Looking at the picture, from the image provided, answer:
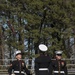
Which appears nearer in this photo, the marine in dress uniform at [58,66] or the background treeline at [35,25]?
the marine in dress uniform at [58,66]

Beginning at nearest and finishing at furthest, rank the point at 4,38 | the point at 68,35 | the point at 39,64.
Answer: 1. the point at 39,64
2. the point at 68,35
3. the point at 4,38

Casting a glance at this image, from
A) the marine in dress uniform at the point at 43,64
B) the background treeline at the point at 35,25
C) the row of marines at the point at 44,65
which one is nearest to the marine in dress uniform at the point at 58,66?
the row of marines at the point at 44,65

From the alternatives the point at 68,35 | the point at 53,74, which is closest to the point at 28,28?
the point at 68,35

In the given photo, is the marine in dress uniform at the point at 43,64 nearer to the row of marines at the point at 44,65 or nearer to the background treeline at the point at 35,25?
the row of marines at the point at 44,65

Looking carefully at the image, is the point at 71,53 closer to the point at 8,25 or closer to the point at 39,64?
the point at 8,25

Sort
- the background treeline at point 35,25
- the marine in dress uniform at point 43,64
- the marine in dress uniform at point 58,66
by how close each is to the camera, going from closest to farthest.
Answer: the marine in dress uniform at point 43,64 < the marine in dress uniform at point 58,66 < the background treeline at point 35,25

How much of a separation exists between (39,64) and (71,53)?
30.8 metres

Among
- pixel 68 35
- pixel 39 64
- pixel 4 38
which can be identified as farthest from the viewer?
pixel 4 38

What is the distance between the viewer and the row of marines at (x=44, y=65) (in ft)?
34.4

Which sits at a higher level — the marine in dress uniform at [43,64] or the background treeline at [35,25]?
the background treeline at [35,25]

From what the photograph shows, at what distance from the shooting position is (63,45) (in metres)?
40.1

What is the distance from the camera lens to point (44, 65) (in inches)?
417

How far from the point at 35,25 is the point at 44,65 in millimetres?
30545

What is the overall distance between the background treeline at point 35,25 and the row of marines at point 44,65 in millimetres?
27384
